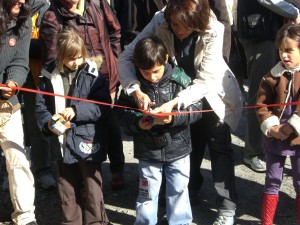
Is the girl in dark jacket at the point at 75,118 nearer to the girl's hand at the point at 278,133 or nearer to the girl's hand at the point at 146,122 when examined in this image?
the girl's hand at the point at 146,122

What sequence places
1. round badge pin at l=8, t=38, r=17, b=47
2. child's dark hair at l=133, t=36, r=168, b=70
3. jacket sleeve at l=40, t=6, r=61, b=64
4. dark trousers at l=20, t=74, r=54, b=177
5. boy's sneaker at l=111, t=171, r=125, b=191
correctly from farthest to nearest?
boy's sneaker at l=111, t=171, r=125, b=191 → dark trousers at l=20, t=74, r=54, b=177 → jacket sleeve at l=40, t=6, r=61, b=64 → round badge pin at l=8, t=38, r=17, b=47 → child's dark hair at l=133, t=36, r=168, b=70

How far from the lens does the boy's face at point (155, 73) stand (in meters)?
3.70

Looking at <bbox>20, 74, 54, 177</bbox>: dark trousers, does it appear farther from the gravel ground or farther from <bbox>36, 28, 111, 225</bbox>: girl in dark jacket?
<bbox>36, 28, 111, 225</bbox>: girl in dark jacket

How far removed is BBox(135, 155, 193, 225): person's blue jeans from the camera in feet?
12.8

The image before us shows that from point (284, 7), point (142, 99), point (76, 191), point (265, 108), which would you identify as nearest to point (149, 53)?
point (142, 99)

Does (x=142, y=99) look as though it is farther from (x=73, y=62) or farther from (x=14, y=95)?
(x=14, y=95)

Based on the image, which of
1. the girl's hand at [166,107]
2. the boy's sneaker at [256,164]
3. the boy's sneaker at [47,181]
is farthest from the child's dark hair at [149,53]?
the boy's sneaker at [256,164]

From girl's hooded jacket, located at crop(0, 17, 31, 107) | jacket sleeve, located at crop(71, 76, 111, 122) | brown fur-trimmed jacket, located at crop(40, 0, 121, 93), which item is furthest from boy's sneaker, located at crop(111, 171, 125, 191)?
girl's hooded jacket, located at crop(0, 17, 31, 107)

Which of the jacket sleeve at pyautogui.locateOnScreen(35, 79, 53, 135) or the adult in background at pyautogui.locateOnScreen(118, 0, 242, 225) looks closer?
the adult in background at pyautogui.locateOnScreen(118, 0, 242, 225)

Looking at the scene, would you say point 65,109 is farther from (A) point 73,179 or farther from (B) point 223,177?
(B) point 223,177

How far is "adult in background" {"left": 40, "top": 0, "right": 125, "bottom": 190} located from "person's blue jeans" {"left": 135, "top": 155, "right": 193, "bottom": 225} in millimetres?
983

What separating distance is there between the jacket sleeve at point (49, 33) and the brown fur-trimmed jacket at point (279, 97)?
163cm

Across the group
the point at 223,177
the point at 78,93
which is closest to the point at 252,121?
the point at 223,177

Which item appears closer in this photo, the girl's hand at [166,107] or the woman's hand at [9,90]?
the girl's hand at [166,107]
